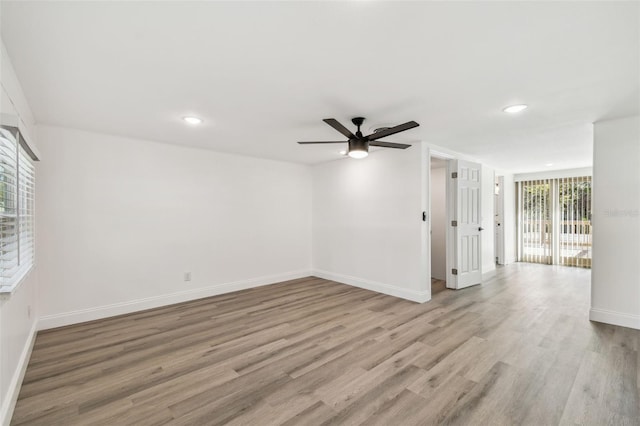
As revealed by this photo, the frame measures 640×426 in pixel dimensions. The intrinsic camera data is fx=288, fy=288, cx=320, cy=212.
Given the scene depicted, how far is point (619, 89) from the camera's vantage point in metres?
2.39

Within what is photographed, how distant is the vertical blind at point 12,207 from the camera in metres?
1.79

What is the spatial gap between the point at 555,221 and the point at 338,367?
23.6 feet

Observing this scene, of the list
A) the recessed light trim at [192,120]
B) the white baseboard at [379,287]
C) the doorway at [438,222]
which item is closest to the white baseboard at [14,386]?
the recessed light trim at [192,120]

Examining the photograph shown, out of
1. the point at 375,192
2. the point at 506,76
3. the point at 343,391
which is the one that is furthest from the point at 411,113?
the point at 343,391

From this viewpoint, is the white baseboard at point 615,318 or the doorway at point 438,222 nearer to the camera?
the white baseboard at point 615,318

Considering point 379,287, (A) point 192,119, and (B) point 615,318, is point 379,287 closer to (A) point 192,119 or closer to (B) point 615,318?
(B) point 615,318

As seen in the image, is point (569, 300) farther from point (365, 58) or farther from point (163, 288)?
point (163, 288)

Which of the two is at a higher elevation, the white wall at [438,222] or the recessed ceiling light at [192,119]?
the recessed ceiling light at [192,119]

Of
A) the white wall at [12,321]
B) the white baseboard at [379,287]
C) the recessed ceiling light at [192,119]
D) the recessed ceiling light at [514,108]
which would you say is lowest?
the white baseboard at [379,287]

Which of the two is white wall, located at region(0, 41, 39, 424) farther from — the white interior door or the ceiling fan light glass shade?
the white interior door

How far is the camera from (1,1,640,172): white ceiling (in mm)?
1485

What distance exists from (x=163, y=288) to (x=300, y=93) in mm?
3399

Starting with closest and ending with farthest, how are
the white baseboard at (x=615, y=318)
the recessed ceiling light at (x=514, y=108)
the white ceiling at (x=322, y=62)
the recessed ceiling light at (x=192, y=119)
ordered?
the white ceiling at (x=322, y=62) < the recessed ceiling light at (x=514, y=108) < the recessed ceiling light at (x=192, y=119) < the white baseboard at (x=615, y=318)

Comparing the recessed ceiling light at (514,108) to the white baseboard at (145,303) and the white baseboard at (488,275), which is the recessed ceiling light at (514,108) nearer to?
the white baseboard at (488,275)
